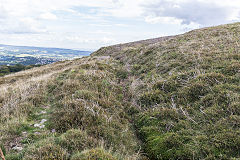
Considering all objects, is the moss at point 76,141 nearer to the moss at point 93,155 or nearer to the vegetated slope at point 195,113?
the moss at point 93,155

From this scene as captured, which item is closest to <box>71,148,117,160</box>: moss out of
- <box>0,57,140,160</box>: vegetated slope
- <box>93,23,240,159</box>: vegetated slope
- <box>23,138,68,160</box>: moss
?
<box>0,57,140,160</box>: vegetated slope

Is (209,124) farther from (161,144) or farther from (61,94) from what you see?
(61,94)

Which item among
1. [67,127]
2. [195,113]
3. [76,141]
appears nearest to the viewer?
[76,141]

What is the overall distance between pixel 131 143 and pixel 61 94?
4.68 m

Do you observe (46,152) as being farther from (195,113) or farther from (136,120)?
(195,113)

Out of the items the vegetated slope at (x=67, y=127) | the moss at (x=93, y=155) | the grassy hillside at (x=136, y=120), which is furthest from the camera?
the grassy hillside at (x=136, y=120)

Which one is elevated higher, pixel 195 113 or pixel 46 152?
pixel 195 113

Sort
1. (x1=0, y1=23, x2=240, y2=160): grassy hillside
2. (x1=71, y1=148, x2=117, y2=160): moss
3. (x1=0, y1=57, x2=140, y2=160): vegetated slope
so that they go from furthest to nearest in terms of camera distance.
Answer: (x1=0, y1=23, x2=240, y2=160): grassy hillside, (x1=0, y1=57, x2=140, y2=160): vegetated slope, (x1=71, y1=148, x2=117, y2=160): moss

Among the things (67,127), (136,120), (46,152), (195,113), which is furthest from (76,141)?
(195,113)

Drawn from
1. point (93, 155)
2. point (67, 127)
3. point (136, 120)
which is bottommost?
point (136, 120)

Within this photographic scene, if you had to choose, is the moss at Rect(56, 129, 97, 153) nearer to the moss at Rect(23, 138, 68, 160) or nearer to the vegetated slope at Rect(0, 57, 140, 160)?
the vegetated slope at Rect(0, 57, 140, 160)

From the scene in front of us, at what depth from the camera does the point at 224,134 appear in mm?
4516

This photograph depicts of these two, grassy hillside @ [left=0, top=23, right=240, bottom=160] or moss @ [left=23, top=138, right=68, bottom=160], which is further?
grassy hillside @ [left=0, top=23, right=240, bottom=160]

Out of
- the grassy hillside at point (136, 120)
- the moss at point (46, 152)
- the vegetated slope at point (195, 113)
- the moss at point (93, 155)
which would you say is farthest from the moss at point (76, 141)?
the vegetated slope at point (195, 113)
